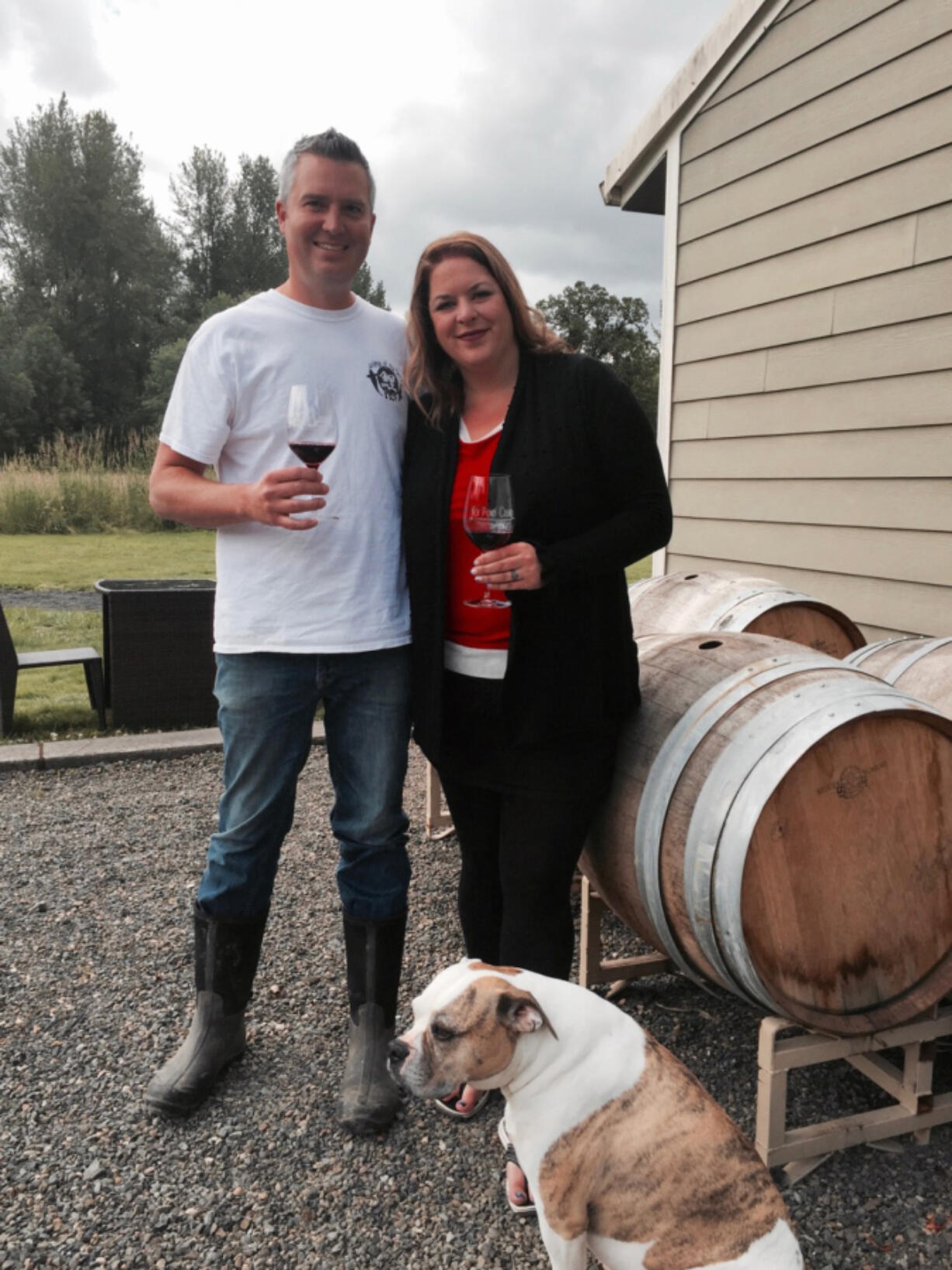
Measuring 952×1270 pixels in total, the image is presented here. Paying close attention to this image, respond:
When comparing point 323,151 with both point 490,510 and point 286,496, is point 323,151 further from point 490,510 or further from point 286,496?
point 490,510

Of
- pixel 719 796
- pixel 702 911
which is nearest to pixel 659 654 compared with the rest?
pixel 719 796

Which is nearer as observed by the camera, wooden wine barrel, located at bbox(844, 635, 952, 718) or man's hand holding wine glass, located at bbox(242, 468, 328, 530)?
man's hand holding wine glass, located at bbox(242, 468, 328, 530)

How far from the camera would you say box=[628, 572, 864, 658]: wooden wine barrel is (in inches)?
136

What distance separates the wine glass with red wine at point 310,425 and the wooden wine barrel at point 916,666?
5.51 ft

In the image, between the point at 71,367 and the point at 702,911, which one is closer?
the point at 702,911

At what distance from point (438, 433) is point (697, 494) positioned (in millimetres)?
3850

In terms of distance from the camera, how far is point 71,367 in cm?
3744

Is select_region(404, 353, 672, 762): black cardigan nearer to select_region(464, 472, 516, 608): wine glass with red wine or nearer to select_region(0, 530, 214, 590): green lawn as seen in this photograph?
select_region(464, 472, 516, 608): wine glass with red wine

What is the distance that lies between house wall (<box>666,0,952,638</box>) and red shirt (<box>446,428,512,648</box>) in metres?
2.85

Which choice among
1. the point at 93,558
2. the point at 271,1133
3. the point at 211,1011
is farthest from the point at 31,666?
the point at 93,558

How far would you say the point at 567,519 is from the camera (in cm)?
222

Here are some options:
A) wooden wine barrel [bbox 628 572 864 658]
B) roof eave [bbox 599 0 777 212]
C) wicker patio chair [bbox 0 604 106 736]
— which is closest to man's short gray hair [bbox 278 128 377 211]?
wooden wine barrel [bbox 628 572 864 658]

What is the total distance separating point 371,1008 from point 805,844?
1.35 meters

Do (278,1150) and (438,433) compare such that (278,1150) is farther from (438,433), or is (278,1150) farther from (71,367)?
(71,367)
